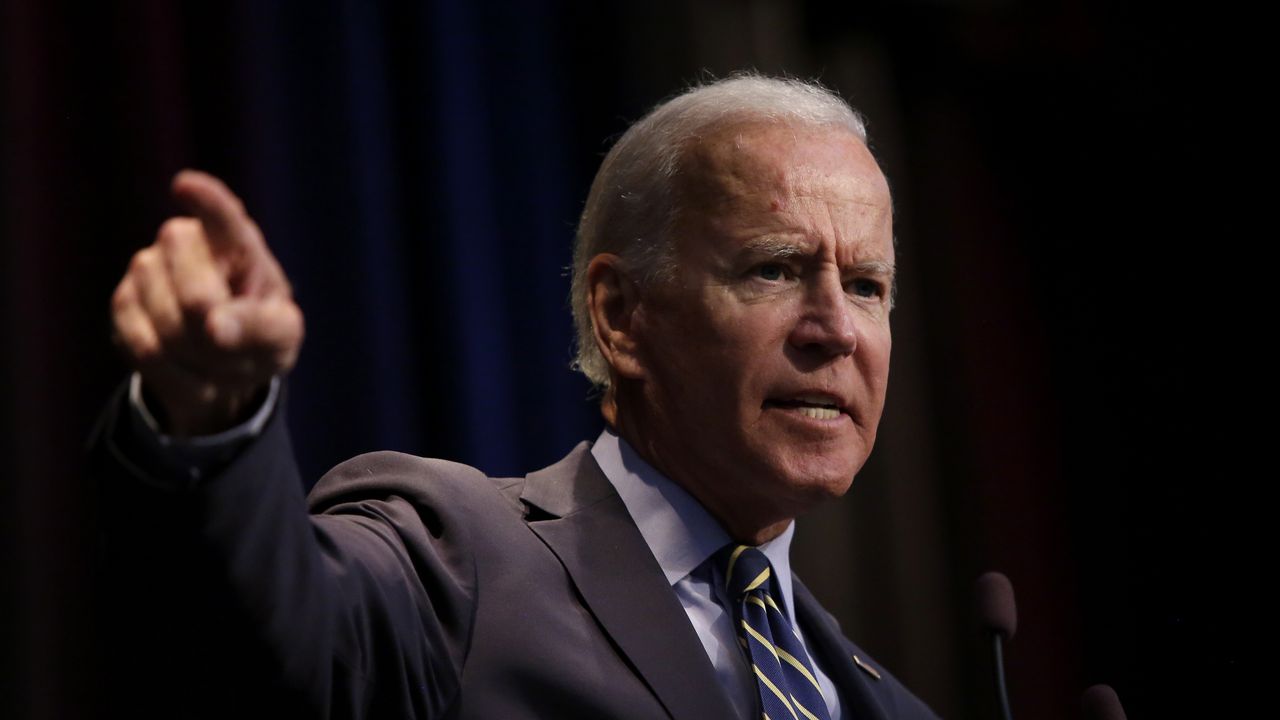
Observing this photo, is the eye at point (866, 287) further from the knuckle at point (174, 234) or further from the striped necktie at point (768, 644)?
the knuckle at point (174, 234)

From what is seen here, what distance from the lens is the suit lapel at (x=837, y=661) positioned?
5.99 feet

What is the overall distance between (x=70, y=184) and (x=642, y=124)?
0.97 metres

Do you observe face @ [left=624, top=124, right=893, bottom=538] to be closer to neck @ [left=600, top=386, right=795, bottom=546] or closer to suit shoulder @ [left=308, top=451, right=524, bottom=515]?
neck @ [left=600, top=386, right=795, bottom=546]

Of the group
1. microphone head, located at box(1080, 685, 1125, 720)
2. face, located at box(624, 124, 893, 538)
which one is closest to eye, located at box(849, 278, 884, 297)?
face, located at box(624, 124, 893, 538)

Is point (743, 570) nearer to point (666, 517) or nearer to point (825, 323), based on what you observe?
point (666, 517)

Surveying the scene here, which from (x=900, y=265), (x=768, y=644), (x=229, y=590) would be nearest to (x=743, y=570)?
(x=768, y=644)

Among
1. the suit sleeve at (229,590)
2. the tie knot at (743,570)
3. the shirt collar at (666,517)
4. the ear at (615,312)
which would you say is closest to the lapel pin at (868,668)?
the shirt collar at (666,517)

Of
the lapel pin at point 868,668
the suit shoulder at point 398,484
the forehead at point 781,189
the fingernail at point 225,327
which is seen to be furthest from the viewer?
the lapel pin at point 868,668

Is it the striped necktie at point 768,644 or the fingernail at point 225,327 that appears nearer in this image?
the fingernail at point 225,327

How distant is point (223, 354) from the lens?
896 millimetres

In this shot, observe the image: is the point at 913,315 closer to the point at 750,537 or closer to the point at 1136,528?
the point at 1136,528

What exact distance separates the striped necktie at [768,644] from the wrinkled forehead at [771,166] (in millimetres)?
524

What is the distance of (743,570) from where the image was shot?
1.70m

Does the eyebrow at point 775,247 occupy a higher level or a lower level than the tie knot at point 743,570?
higher
